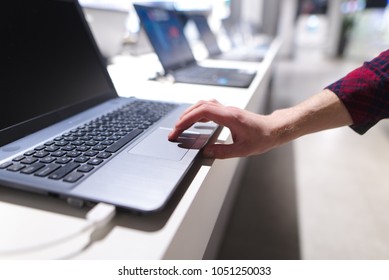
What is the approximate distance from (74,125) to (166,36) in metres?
0.70

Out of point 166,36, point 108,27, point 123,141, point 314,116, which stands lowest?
point 314,116

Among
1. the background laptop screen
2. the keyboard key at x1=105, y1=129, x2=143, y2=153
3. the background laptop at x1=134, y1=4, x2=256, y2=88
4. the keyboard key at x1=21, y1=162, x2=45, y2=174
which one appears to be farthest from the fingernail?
the background laptop screen

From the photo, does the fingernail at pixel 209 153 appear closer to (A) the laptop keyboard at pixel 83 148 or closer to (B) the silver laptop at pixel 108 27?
(A) the laptop keyboard at pixel 83 148

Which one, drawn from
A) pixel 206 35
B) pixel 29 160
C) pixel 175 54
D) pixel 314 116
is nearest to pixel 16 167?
pixel 29 160

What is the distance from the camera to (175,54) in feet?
3.52

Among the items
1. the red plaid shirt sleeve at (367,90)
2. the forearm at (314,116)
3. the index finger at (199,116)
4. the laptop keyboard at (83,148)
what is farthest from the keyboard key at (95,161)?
the red plaid shirt sleeve at (367,90)

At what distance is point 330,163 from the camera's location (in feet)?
5.40

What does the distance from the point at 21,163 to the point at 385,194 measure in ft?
5.01

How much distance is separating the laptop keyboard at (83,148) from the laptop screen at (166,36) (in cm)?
49

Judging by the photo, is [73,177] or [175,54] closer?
[73,177]

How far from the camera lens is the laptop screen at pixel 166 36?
3.20 ft

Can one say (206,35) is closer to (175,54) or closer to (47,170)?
(175,54)

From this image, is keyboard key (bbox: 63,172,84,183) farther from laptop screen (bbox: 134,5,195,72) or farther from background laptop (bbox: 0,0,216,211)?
laptop screen (bbox: 134,5,195,72)

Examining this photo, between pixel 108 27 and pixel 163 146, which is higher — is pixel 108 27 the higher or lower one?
the higher one
